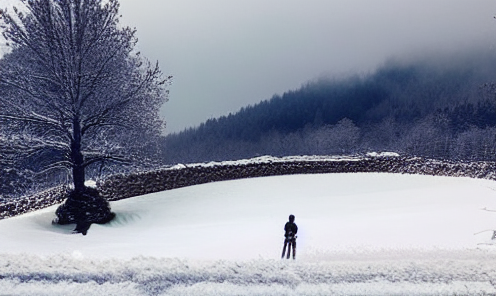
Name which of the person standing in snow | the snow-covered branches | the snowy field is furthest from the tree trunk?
the person standing in snow

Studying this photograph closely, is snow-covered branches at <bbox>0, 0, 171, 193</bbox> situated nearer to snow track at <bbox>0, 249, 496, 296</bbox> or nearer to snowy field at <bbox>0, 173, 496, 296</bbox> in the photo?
snowy field at <bbox>0, 173, 496, 296</bbox>

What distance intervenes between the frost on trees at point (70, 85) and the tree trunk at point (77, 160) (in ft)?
0.08

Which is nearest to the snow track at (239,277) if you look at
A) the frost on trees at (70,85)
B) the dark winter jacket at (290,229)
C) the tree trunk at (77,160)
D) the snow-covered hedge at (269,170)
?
the dark winter jacket at (290,229)

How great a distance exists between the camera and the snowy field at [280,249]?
21.1 feet

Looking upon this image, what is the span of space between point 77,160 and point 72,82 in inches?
79.9

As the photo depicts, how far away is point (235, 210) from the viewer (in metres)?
7.66

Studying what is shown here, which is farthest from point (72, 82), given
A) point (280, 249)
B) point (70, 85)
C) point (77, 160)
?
Result: point (280, 249)

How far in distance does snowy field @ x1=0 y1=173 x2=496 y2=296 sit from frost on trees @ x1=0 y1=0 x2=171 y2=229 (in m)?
3.31

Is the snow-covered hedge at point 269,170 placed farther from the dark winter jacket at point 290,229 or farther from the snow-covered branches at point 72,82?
the dark winter jacket at point 290,229

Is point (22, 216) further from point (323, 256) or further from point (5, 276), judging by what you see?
point (323, 256)

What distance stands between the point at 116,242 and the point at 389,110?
24.1ft

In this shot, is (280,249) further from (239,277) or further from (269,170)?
(269,170)

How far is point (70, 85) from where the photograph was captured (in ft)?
36.3

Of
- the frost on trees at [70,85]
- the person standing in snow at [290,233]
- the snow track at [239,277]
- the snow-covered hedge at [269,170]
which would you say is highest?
the frost on trees at [70,85]
